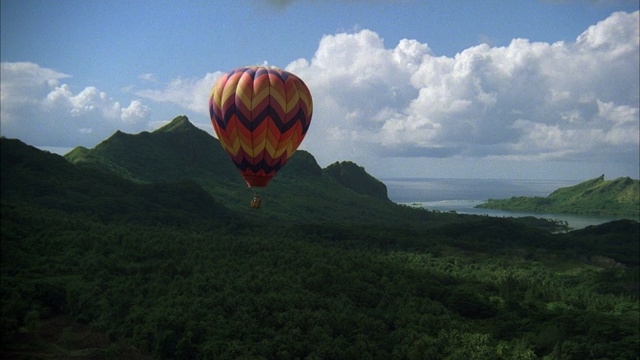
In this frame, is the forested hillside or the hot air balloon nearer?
the hot air balloon

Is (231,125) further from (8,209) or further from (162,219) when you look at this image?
(162,219)

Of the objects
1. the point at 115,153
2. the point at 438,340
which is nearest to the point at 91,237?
the point at 438,340

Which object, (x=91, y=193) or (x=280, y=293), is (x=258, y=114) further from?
(x=91, y=193)

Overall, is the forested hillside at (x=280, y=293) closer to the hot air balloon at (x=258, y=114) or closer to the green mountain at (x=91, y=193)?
the green mountain at (x=91, y=193)

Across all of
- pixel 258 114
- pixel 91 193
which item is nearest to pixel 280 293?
pixel 258 114

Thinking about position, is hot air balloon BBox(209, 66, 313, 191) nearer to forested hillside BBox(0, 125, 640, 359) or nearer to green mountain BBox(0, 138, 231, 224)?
forested hillside BBox(0, 125, 640, 359)

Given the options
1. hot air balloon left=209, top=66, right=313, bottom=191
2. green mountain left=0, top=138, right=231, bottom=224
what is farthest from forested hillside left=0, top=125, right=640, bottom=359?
hot air balloon left=209, top=66, right=313, bottom=191
